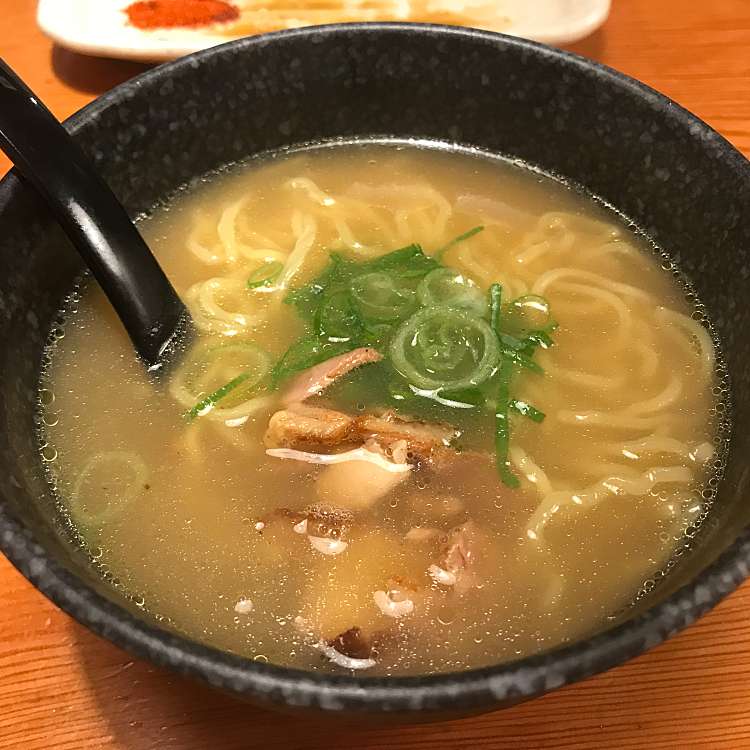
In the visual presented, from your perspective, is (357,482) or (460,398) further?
(460,398)

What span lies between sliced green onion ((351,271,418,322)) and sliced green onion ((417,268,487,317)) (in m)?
0.03

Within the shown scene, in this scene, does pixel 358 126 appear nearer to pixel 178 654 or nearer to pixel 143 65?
pixel 143 65

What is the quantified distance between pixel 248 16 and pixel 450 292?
1.56 meters

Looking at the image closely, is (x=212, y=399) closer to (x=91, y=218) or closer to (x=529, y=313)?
(x=91, y=218)

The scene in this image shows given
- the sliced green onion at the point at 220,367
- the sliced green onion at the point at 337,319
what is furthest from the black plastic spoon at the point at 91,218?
the sliced green onion at the point at 337,319

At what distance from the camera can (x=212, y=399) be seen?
5.54 ft

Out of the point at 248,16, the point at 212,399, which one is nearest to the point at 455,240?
the point at 212,399

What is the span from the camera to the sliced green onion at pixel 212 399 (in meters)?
1.67

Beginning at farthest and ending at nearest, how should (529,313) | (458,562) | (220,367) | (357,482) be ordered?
1. (529,313)
2. (220,367)
3. (357,482)
4. (458,562)

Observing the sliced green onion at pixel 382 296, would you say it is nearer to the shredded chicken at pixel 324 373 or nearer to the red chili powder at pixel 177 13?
the shredded chicken at pixel 324 373

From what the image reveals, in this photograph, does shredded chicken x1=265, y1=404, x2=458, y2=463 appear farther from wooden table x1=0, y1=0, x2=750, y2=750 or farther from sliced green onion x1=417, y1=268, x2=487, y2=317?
wooden table x1=0, y1=0, x2=750, y2=750

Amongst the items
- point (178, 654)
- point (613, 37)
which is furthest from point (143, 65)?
point (178, 654)

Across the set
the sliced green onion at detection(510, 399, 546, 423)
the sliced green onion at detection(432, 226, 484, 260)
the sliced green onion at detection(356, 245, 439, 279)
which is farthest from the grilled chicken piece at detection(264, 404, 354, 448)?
the sliced green onion at detection(432, 226, 484, 260)

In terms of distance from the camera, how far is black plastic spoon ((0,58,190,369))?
62.7 inches
